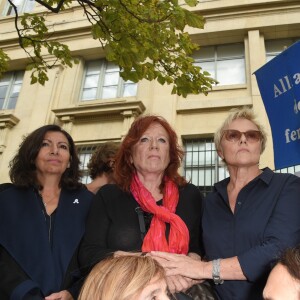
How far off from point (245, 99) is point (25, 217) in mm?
7942

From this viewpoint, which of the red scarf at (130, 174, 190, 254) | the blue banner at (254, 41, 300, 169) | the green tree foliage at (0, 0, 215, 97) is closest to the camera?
the red scarf at (130, 174, 190, 254)

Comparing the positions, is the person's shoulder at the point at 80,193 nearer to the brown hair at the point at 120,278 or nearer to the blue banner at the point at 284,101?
the brown hair at the point at 120,278

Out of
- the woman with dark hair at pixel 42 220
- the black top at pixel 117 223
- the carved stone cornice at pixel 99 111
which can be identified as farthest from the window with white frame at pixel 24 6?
the black top at pixel 117 223

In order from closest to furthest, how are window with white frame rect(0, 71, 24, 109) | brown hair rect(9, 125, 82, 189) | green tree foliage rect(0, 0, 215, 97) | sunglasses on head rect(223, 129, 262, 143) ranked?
sunglasses on head rect(223, 129, 262, 143) < brown hair rect(9, 125, 82, 189) < green tree foliage rect(0, 0, 215, 97) < window with white frame rect(0, 71, 24, 109)

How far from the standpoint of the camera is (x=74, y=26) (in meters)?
11.9

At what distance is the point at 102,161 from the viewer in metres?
3.86

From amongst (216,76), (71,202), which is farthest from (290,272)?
(216,76)

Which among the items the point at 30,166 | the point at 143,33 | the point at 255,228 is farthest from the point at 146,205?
the point at 143,33

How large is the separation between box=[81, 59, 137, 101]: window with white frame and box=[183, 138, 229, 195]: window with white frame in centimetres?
294

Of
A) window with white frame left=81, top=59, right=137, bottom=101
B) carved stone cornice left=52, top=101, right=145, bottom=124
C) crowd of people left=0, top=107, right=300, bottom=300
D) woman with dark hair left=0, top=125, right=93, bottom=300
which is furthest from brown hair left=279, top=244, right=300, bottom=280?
window with white frame left=81, top=59, right=137, bottom=101

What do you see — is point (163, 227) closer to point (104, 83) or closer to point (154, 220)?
point (154, 220)

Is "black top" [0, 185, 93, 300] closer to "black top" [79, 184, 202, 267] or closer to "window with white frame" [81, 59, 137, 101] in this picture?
"black top" [79, 184, 202, 267]

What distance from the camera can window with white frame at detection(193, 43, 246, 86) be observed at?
397 inches

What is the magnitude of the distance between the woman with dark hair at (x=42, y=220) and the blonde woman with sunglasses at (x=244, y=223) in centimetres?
83
